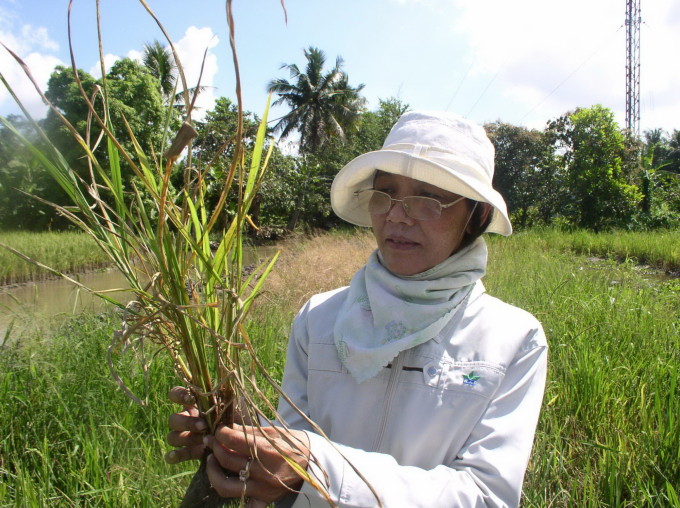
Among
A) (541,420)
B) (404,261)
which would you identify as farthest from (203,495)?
(541,420)

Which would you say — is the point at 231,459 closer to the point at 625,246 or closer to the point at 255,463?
the point at 255,463

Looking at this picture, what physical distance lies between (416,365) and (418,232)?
35cm

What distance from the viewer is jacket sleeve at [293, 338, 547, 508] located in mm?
870

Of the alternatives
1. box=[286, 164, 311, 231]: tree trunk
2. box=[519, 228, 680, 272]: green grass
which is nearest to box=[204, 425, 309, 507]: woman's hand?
box=[519, 228, 680, 272]: green grass

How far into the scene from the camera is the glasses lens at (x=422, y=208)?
1.18 meters

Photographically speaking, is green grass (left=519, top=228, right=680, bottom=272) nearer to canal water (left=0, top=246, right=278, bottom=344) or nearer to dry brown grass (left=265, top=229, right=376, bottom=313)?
dry brown grass (left=265, top=229, right=376, bottom=313)

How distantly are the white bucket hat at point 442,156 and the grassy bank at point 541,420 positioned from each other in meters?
1.09

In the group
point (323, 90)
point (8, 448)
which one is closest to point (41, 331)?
point (8, 448)

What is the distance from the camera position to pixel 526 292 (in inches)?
148

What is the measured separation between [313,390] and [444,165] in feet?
2.24

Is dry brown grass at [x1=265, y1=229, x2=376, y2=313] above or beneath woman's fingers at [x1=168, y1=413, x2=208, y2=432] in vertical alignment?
beneath

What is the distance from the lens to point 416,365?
1114mm

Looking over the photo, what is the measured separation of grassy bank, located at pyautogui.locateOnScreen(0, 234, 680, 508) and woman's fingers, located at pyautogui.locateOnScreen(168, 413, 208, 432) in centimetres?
93

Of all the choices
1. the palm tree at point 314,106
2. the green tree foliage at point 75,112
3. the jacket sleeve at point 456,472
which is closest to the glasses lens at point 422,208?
the jacket sleeve at point 456,472
